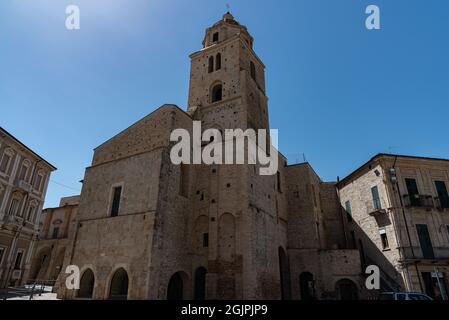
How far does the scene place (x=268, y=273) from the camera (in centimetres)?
1736

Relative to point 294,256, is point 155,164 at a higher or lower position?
higher

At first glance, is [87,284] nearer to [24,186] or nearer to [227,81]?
[24,186]

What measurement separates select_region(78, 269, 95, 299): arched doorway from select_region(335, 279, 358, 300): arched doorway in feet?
54.1

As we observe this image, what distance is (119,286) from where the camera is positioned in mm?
16297

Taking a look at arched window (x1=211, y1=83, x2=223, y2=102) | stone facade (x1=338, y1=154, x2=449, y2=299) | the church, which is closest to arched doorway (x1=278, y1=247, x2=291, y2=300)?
the church

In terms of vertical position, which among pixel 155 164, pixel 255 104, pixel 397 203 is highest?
pixel 255 104

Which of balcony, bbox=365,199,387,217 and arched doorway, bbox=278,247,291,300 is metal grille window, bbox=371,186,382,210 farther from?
arched doorway, bbox=278,247,291,300

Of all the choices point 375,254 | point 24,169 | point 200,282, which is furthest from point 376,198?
point 24,169
